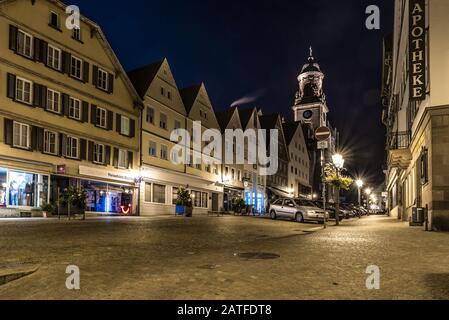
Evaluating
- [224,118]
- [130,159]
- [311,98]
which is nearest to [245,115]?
[224,118]

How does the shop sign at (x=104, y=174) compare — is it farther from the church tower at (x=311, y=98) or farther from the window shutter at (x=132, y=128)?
the church tower at (x=311, y=98)

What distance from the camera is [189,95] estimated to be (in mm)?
49781

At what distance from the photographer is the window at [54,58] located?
100 ft

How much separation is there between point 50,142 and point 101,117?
6.00 meters

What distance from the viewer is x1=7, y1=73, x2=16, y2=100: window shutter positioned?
88.5 feet

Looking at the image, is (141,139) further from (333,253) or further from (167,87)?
(333,253)

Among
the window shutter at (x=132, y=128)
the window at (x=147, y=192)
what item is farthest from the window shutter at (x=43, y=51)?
the window at (x=147, y=192)

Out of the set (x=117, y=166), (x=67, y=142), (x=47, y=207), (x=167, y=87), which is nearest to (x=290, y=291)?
(x=47, y=207)

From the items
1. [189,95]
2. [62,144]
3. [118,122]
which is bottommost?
[62,144]

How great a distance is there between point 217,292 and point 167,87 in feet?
129

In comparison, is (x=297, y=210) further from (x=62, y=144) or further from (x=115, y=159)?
(x=62, y=144)

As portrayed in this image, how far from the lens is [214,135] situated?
52531 millimetres

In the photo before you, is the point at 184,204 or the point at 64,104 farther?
the point at 184,204

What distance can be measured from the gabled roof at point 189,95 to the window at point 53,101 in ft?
59.2
